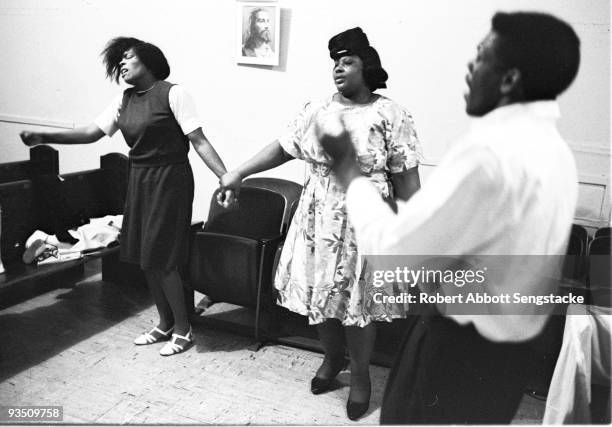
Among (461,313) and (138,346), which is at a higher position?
(461,313)

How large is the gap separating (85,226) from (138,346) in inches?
30.4

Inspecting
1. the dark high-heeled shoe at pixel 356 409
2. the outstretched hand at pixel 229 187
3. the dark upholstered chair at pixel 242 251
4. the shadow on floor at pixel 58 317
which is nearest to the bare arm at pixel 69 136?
the dark upholstered chair at pixel 242 251

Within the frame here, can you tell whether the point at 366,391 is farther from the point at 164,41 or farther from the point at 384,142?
the point at 164,41

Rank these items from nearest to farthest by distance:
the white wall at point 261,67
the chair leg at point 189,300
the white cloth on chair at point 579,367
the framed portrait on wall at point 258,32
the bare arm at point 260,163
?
1. the white cloth on chair at point 579,367
2. the bare arm at point 260,163
3. the white wall at point 261,67
4. the chair leg at point 189,300
5. the framed portrait on wall at point 258,32

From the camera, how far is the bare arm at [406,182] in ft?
6.54

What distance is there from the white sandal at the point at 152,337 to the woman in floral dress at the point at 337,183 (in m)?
0.87

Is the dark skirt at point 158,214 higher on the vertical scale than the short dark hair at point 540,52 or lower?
lower

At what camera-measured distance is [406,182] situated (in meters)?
2.00

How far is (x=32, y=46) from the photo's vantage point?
3.76m

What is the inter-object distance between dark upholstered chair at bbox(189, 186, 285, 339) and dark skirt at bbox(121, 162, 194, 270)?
19cm

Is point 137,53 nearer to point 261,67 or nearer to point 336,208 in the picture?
point 261,67

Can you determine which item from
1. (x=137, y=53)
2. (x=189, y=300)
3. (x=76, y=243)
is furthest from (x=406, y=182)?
(x=76, y=243)

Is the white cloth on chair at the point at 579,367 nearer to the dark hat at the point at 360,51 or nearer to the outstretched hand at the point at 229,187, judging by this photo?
the dark hat at the point at 360,51

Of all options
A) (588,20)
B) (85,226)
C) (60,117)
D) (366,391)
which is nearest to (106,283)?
(85,226)
